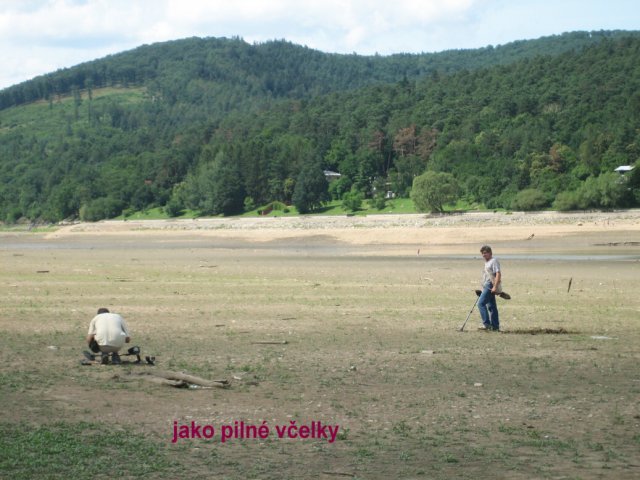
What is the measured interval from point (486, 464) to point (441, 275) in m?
27.3

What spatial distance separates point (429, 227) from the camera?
89.7 meters

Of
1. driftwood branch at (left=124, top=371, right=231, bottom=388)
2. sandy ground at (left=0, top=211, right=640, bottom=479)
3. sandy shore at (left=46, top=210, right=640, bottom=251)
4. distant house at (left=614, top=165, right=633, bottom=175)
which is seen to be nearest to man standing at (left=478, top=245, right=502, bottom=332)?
sandy ground at (left=0, top=211, right=640, bottom=479)

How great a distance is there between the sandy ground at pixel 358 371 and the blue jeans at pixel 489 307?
534mm

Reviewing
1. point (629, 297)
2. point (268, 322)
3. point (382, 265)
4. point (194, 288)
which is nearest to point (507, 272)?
point (382, 265)

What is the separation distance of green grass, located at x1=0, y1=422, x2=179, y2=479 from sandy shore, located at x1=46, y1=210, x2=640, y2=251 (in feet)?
185

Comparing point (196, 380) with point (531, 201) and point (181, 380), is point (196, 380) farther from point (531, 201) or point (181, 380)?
point (531, 201)

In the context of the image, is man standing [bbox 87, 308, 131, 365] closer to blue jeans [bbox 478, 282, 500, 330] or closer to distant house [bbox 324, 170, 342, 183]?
blue jeans [bbox 478, 282, 500, 330]

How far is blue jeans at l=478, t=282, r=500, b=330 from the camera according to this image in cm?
1923

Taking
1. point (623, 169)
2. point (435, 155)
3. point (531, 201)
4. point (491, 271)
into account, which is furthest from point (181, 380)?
point (435, 155)

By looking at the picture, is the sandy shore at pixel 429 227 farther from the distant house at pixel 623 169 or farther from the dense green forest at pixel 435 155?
the distant house at pixel 623 169

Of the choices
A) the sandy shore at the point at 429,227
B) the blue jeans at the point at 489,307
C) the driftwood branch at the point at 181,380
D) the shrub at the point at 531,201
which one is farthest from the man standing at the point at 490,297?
the shrub at the point at 531,201

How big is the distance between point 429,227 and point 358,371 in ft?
250

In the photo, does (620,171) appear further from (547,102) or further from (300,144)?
(300,144)

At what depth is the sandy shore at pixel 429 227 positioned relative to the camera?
68312 millimetres
